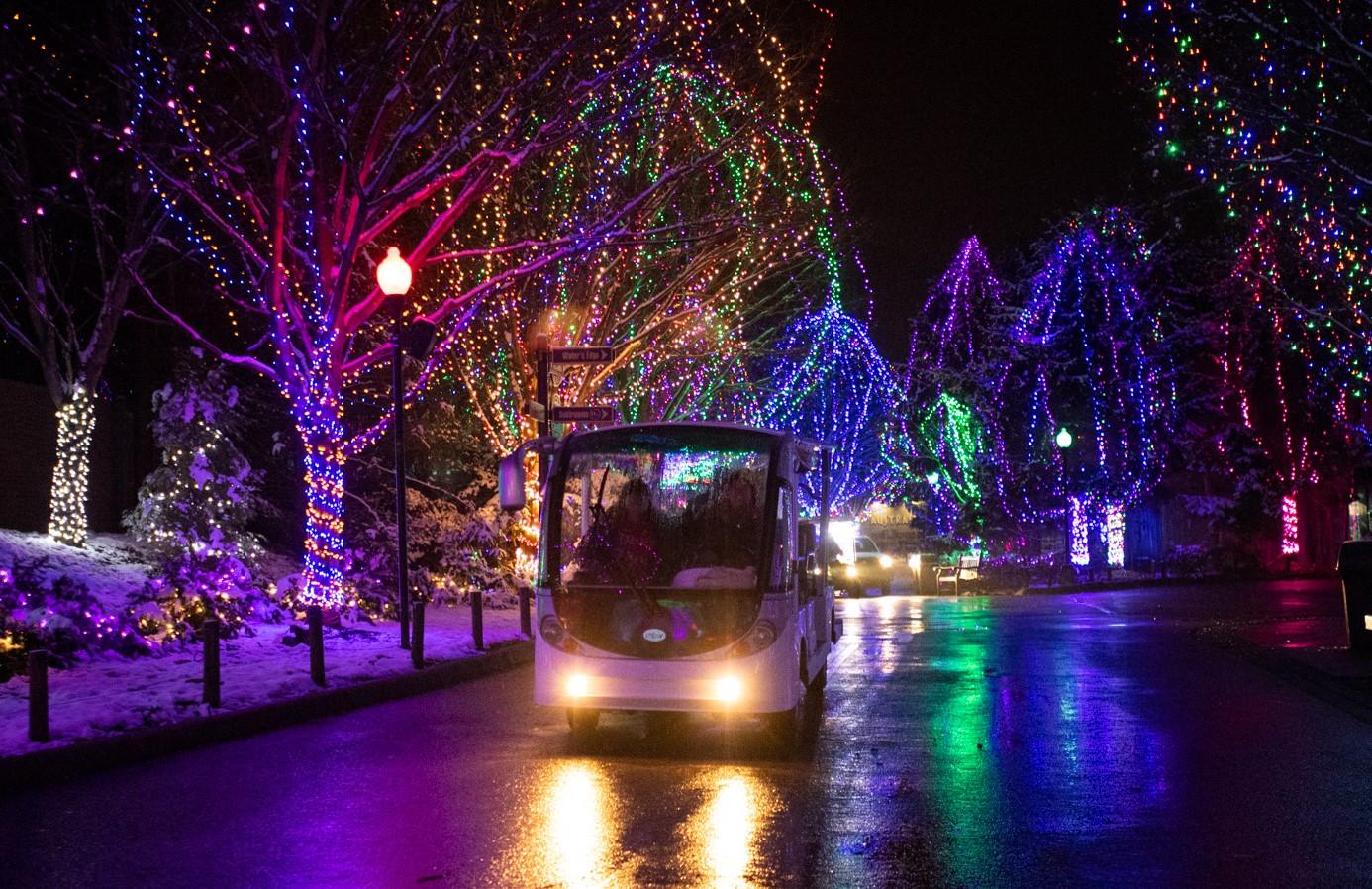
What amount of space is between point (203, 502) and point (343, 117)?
19.4 ft

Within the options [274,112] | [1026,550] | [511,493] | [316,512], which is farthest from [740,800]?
[1026,550]

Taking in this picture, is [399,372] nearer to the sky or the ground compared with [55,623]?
nearer to the sky

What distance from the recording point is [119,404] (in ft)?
82.9

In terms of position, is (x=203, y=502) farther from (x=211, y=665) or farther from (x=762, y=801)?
(x=762, y=801)

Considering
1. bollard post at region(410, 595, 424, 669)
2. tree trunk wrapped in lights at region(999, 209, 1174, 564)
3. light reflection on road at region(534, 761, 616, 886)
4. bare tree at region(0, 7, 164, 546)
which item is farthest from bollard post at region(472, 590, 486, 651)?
tree trunk wrapped in lights at region(999, 209, 1174, 564)

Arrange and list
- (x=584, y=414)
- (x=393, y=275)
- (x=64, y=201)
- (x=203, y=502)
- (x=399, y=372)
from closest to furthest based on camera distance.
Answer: (x=393, y=275) < (x=399, y=372) < (x=584, y=414) < (x=203, y=502) < (x=64, y=201)

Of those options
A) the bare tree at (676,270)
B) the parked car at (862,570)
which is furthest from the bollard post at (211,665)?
the parked car at (862,570)

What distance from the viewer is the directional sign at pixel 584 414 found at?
19.6 metres

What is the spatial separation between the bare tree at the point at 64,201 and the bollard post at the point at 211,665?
28.5 feet

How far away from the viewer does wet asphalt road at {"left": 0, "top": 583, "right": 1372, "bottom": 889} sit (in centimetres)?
695

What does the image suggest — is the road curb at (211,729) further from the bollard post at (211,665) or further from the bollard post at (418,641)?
the bollard post at (211,665)

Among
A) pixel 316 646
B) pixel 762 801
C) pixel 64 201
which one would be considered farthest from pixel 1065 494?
pixel 762 801

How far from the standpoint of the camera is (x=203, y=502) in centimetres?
2005

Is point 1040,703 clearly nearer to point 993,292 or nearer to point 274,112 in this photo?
point 274,112
